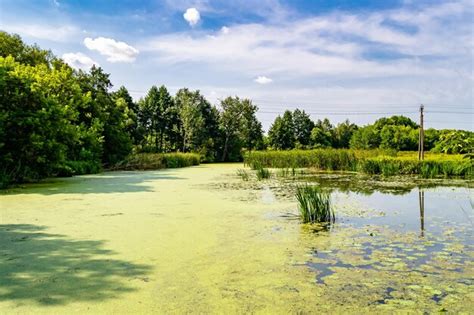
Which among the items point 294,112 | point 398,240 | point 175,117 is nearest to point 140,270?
point 398,240

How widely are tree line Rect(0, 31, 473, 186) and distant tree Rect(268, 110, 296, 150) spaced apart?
10cm

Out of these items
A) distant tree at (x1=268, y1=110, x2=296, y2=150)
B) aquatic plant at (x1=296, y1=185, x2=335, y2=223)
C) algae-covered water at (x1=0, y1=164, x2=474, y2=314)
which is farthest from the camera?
distant tree at (x1=268, y1=110, x2=296, y2=150)

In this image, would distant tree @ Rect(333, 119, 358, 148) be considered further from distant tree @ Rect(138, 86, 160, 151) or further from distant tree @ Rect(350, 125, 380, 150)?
distant tree @ Rect(138, 86, 160, 151)

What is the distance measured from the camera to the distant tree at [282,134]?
3925 centimetres

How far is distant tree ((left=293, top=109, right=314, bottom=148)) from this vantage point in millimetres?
41219

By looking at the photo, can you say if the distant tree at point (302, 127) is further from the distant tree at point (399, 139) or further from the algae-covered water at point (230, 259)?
the algae-covered water at point (230, 259)

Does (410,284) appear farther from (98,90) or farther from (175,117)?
(175,117)

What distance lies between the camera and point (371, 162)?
554 inches

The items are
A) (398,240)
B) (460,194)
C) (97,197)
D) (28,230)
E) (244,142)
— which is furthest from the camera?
(244,142)

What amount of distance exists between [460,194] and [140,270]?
7.19 m

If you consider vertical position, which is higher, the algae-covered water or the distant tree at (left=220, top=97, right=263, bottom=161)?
the distant tree at (left=220, top=97, right=263, bottom=161)

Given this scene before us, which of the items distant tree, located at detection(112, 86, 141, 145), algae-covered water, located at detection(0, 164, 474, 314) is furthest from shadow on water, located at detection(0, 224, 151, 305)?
distant tree, located at detection(112, 86, 141, 145)

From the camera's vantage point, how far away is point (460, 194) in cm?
783

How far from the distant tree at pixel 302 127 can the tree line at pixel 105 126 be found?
108 millimetres
